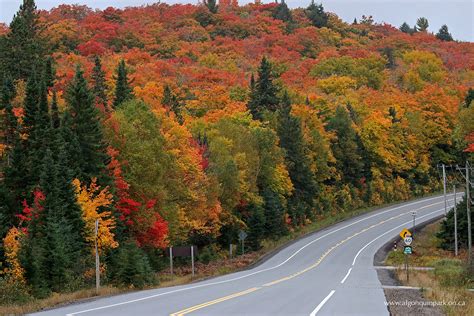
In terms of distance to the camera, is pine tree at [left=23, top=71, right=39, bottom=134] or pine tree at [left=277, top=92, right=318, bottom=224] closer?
pine tree at [left=23, top=71, right=39, bottom=134]

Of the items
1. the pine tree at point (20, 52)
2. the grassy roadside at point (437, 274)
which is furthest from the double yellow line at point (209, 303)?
the pine tree at point (20, 52)

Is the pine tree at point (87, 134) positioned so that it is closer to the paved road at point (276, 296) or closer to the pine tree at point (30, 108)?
the pine tree at point (30, 108)

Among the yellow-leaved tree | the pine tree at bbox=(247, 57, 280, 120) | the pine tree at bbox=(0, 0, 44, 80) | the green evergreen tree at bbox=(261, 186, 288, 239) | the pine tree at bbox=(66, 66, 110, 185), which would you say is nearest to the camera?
the yellow-leaved tree

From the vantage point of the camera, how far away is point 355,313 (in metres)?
18.7

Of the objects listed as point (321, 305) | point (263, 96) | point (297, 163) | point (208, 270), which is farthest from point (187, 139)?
point (321, 305)

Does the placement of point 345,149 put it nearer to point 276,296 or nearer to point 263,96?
point 263,96

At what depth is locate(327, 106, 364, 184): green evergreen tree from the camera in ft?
289

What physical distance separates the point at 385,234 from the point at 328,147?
17969mm

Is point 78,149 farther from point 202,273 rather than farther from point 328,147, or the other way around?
point 328,147

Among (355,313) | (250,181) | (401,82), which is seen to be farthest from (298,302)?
(401,82)

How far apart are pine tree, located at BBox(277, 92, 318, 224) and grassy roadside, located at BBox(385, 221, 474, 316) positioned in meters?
13.9

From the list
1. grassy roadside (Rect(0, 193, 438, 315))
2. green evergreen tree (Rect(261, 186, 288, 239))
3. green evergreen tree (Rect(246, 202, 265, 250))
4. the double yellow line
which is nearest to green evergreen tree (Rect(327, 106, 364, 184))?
grassy roadside (Rect(0, 193, 438, 315))

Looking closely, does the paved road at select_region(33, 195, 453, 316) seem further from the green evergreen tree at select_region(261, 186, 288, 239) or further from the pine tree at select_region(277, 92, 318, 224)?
the pine tree at select_region(277, 92, 318, 224)

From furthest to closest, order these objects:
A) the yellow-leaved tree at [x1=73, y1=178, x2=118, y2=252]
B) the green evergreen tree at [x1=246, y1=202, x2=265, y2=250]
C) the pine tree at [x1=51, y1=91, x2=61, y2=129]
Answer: the green evergreen tree at [x1=246, y1=202, x2=265, y2=250] → the pine tree at [x1=51, y1=91, x2=61, y2=129] → the yellow-leaved tree at [x1=73, y1=178, x2=118, y2=252]
